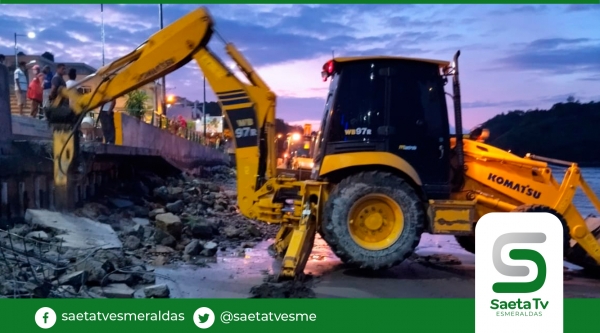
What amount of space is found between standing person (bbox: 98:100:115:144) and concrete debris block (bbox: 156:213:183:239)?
40.2 inches

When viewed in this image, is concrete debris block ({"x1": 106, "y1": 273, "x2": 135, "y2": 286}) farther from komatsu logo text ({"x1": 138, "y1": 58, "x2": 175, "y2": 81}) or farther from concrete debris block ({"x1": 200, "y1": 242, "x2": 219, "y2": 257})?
komatsu logo text ({"x1": 138, "y1": 58, "x2": 175, "y2": 81})

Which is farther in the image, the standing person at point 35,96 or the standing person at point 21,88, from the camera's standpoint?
the standing person at point 35,96

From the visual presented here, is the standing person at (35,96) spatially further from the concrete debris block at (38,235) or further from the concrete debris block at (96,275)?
the concrete debris block at (96,275)

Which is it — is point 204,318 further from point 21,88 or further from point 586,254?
point 21,88

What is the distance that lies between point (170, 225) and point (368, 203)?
1.74 m

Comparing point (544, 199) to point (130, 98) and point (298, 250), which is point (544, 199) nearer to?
point (298, 250)

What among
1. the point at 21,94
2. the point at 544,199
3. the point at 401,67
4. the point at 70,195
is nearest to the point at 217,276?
the point at 70,195

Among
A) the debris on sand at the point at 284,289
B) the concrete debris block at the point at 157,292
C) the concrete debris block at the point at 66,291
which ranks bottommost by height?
the debris on sand at the point at 284,289

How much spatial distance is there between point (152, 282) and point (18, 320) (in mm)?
921

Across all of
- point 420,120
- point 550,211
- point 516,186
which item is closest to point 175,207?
point 420,120

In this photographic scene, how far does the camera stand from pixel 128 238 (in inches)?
204

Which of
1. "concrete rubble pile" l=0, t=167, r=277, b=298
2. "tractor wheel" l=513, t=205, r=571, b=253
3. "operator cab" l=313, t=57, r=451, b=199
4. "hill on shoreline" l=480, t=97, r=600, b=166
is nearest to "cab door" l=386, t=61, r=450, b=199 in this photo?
"operator cab" l=313, t=57, r=451, b=199

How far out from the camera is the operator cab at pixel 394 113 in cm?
473

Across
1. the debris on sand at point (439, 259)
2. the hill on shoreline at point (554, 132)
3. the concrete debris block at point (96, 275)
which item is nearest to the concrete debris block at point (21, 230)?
the concrete debris block at point (96, 275)
